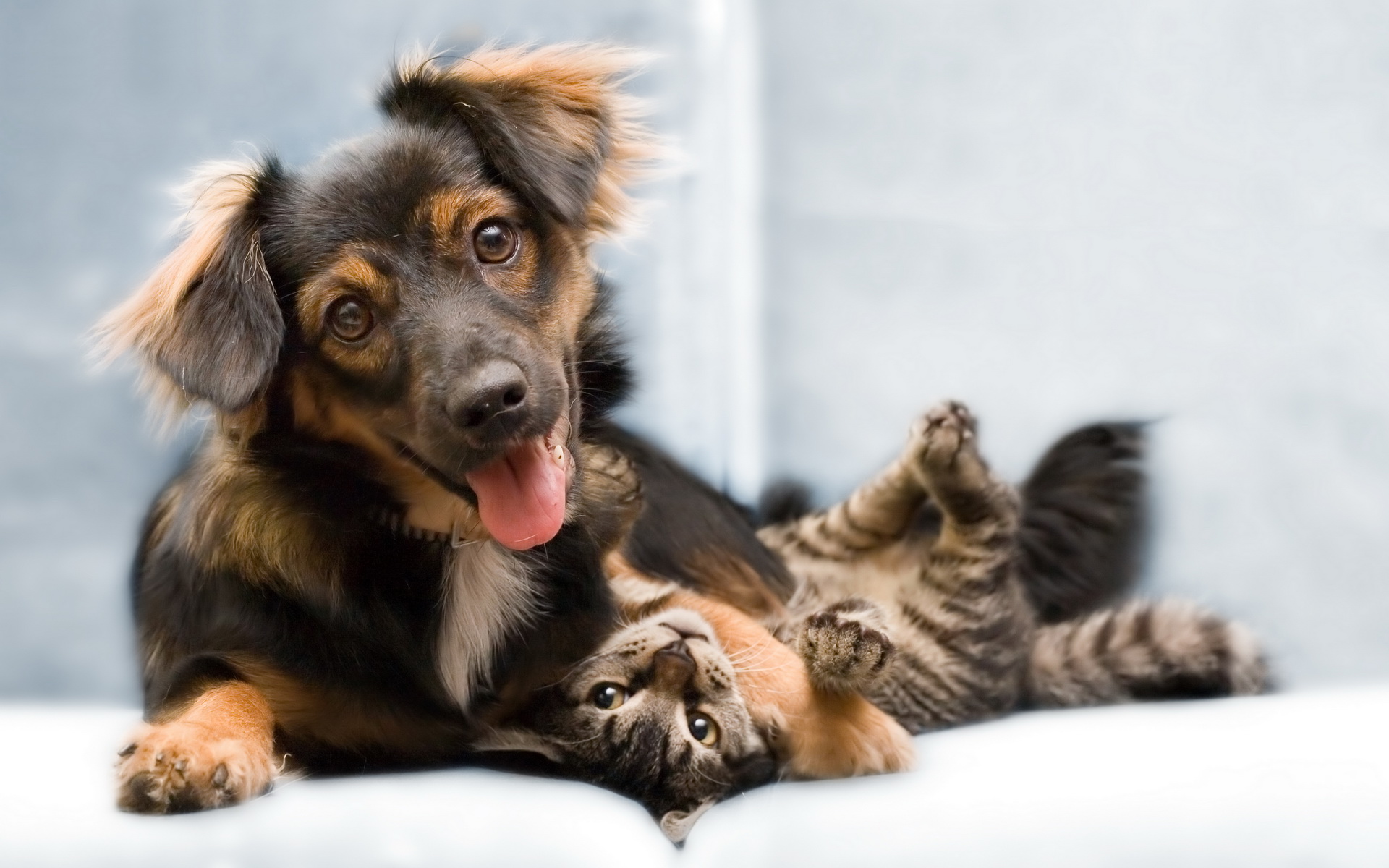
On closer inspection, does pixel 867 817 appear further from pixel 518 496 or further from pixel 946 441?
pixel 946 441

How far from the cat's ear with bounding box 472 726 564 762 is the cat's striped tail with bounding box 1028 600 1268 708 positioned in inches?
31.1

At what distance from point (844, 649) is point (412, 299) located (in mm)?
664

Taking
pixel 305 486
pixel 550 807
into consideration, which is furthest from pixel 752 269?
pixel 550 807

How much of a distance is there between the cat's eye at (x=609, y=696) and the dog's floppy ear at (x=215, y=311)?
23.9 inches

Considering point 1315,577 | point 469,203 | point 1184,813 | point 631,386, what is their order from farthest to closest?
point 1315,577 → point 631,386 → point 469,203 → point 1184,813

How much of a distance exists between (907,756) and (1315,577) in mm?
979

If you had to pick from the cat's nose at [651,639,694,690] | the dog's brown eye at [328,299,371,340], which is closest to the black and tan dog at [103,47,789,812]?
the dog's brown eye at [328,299,371,340]

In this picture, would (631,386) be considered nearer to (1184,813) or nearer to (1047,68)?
(1184,813)

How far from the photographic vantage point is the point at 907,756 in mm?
1469

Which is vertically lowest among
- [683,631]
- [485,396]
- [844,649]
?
[683,631]

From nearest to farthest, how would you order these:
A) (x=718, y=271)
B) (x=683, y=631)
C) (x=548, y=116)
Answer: (x=548, y=116) < (x=683, y=631) < (x=718, y=271)

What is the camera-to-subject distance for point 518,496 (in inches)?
54.1

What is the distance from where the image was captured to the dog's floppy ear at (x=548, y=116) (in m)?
1.48

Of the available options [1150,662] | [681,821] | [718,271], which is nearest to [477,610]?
[681,821]
